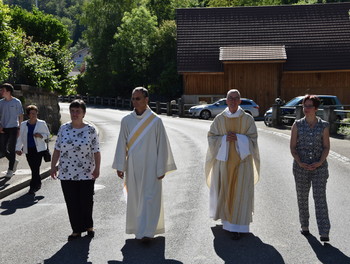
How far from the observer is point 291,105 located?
28.0 m

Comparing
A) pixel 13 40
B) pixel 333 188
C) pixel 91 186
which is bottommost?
pixel 333 188

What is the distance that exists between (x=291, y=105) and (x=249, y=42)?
57.1ft

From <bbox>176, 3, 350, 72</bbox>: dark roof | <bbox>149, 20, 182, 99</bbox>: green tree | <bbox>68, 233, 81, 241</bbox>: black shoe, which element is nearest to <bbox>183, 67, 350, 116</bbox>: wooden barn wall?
<bbox>176, 3, 350, 72</bbox>: dark roof

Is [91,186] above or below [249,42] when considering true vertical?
below

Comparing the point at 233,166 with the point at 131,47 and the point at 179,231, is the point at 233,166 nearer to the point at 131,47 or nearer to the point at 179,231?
the point at 179,231

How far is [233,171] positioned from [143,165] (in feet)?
3.96

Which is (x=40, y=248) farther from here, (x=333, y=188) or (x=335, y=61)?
(x=335, y=61)

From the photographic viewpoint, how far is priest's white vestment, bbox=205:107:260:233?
761 centimetres

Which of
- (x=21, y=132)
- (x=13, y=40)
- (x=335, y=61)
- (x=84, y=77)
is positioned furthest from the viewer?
(x=84, y=77)

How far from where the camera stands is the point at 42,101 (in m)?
21.9

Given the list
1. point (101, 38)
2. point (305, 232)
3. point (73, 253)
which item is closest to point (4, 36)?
point (73, 253)

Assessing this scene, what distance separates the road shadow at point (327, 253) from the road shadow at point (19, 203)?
4646mm

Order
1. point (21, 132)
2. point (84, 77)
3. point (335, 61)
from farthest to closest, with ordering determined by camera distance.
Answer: point (84, 77), point (335, 61), point (21, 132)

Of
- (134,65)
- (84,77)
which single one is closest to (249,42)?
(134,65)
